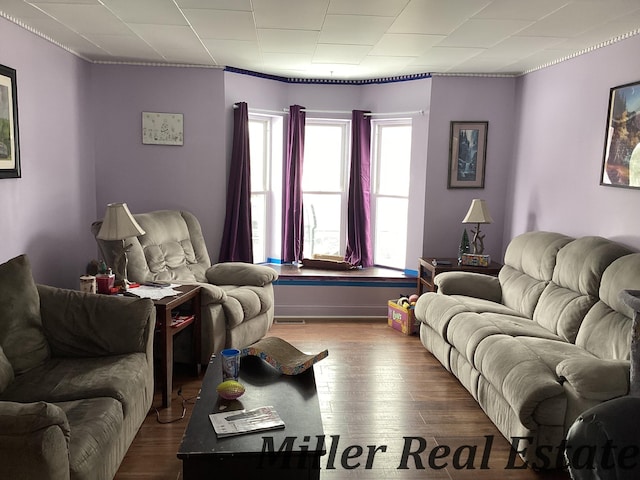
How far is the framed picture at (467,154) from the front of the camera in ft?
17.0

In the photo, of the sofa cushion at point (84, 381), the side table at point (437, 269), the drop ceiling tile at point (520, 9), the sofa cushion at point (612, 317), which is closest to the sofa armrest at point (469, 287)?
the side table at point (437, 269)

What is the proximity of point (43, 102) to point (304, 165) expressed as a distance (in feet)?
8.88

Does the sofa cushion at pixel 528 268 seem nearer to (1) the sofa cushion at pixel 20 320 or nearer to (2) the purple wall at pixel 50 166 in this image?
(1) the sofa cushion at pixel 20 320

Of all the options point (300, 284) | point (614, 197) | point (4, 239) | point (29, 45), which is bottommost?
point (300, 284)

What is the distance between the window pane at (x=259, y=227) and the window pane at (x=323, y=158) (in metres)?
0.52

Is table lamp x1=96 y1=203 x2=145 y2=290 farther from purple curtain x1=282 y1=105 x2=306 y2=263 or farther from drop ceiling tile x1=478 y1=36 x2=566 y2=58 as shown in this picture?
drop ceiling tile x1=478 y1=36 x2=566 y2=58

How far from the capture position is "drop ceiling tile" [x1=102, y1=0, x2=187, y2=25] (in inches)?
122

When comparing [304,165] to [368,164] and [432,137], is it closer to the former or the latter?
[368,164]

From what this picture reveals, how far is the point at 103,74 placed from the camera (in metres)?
4.90

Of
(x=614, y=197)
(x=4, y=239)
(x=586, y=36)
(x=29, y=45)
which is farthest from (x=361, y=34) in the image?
(x=4, y=239)

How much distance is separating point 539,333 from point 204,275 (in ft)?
9.03

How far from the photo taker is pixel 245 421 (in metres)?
2.20

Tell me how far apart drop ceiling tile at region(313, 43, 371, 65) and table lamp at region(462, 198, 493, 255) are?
167 cm

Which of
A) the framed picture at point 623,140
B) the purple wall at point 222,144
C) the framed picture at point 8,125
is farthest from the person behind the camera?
the purple wall at point 222,144
